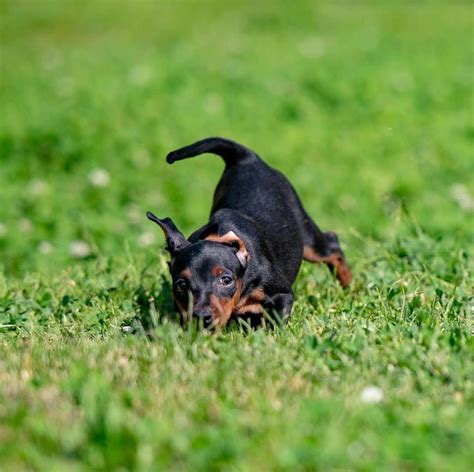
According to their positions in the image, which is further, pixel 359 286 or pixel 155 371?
pixel 359 286

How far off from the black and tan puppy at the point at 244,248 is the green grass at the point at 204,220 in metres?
0.16

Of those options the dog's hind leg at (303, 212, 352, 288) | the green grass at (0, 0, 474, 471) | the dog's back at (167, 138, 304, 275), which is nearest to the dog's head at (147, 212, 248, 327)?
the green grass at (0, 0, 474, 471)

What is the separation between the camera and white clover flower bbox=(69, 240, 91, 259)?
22.3 ft

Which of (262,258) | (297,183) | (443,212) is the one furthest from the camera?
(297,183)

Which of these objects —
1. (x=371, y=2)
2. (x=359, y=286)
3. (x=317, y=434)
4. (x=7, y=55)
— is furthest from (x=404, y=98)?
(x=371, y=2)

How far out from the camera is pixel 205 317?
409 centimetres

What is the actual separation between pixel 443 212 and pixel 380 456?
464 cm

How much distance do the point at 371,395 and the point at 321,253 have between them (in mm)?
2435

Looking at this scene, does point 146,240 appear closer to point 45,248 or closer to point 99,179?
point 45,248

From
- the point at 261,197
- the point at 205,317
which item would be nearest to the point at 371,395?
the point at 205,317

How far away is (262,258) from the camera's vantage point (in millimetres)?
4773

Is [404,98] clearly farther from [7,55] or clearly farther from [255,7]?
[255,7]

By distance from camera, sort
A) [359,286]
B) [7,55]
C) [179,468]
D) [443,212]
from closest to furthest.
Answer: [179,468]
[359,286]
[443,212]
[7,55]

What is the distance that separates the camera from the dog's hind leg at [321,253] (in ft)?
18.5
